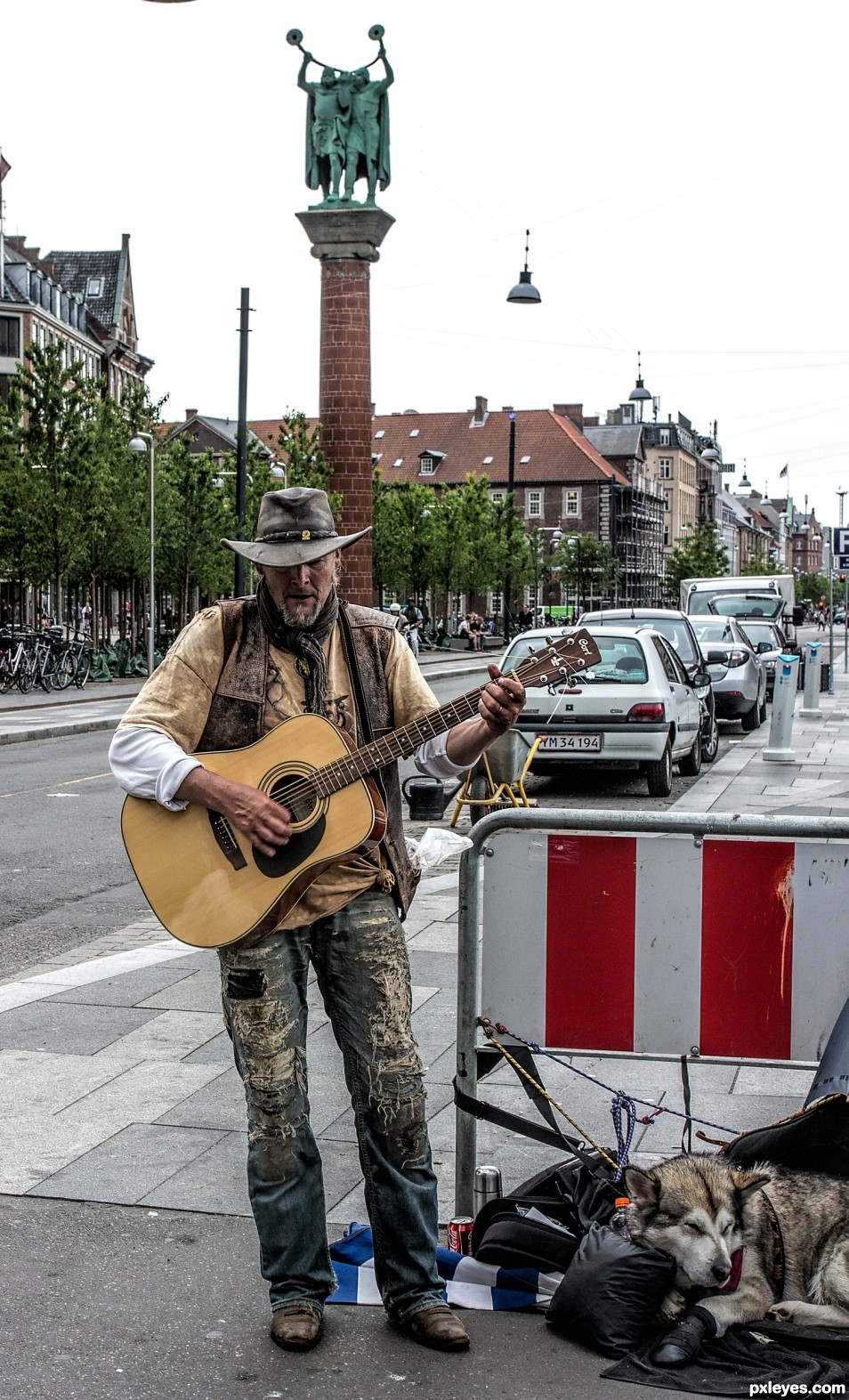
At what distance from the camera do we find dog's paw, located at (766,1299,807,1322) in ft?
11.8

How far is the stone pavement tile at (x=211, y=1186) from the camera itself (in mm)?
4383

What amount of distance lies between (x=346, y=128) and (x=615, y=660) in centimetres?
2260

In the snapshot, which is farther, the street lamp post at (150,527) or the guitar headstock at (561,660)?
the street lamp post at (150,527)

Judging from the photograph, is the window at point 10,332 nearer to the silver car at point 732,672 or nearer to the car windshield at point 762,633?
the car windshield at point 762,633

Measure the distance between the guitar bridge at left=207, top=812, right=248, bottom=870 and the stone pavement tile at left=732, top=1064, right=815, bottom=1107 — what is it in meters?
2.40

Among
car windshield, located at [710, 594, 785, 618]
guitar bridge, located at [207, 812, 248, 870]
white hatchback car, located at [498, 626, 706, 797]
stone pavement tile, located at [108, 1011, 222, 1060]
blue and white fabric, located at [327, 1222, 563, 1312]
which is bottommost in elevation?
blue and white fabric, located at [327, 1222, 563, 1312]

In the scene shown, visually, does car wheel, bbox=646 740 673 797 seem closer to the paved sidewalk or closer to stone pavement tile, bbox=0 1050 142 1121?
the paved sidewalk

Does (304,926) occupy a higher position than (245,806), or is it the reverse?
(245,806)

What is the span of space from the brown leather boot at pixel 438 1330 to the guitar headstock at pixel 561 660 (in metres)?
1.48

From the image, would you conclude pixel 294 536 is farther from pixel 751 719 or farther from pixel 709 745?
pixel 751 719

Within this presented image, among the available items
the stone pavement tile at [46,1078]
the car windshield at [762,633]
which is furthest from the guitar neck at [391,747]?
the car windshield at [762,633]

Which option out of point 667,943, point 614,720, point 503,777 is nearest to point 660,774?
point 614,720

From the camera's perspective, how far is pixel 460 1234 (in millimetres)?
4090

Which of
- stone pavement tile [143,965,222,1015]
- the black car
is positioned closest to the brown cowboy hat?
stone pavement tile [143,965,222,1015]
